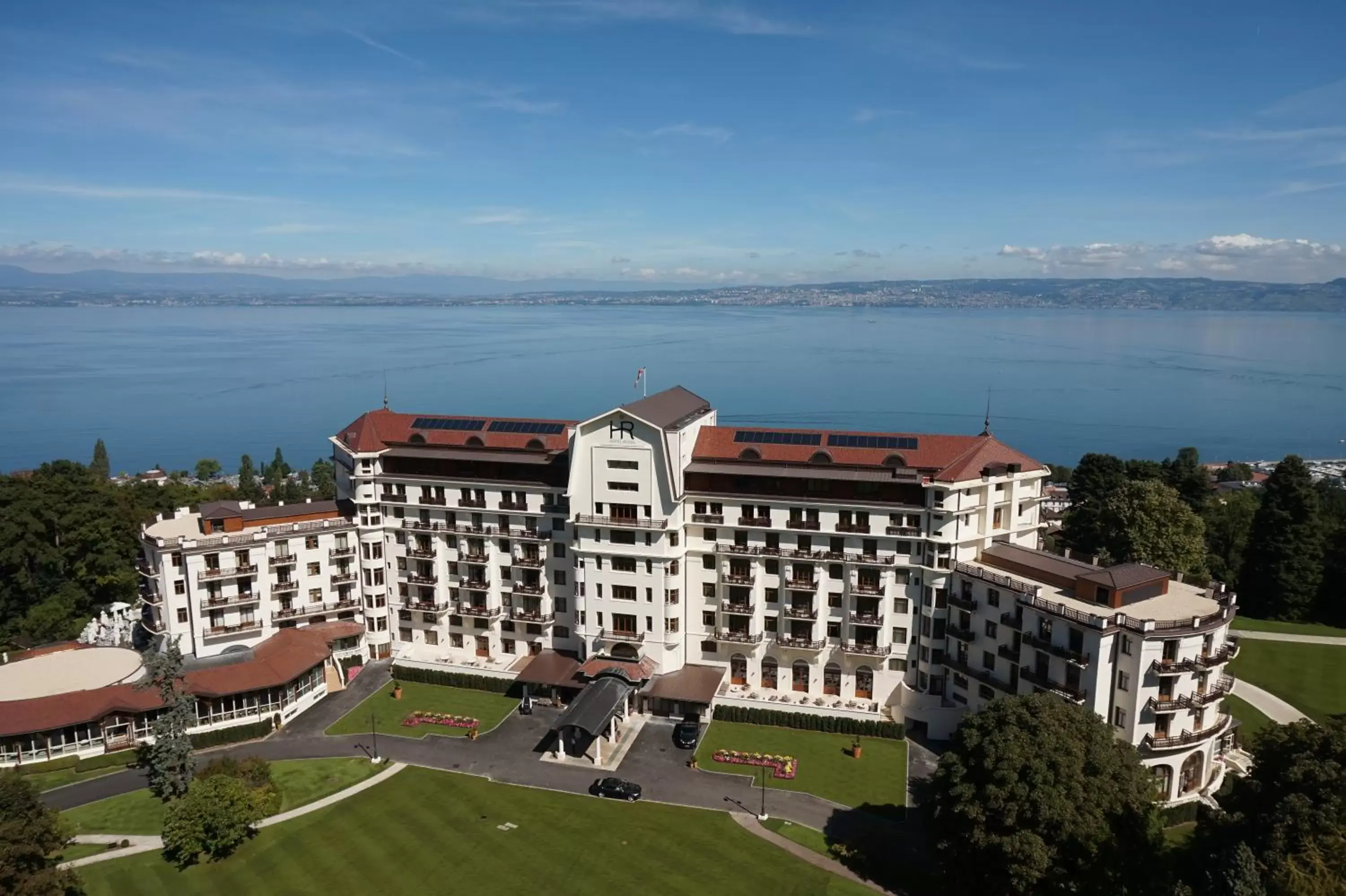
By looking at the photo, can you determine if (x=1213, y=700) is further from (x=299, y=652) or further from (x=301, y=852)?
(x=299, y=652)

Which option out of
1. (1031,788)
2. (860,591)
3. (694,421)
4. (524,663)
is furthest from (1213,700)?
(524,663)

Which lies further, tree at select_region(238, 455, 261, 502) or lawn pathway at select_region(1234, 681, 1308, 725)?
tree at select_region(238, 455, 261, 502)

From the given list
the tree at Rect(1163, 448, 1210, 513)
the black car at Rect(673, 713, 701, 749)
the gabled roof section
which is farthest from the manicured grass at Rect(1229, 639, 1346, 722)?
the gabled roof section

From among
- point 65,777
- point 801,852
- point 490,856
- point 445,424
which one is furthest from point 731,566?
point 65,777

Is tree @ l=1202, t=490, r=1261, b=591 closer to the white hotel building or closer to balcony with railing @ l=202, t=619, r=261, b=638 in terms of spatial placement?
the white hotel building

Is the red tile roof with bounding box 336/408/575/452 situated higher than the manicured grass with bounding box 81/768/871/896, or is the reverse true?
the red tile roof with bounding box 336/408/575/452

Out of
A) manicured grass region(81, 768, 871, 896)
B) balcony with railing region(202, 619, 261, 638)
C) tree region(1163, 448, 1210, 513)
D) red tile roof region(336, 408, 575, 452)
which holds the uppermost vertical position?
red tile roof region(336, 408, 575, 452)
